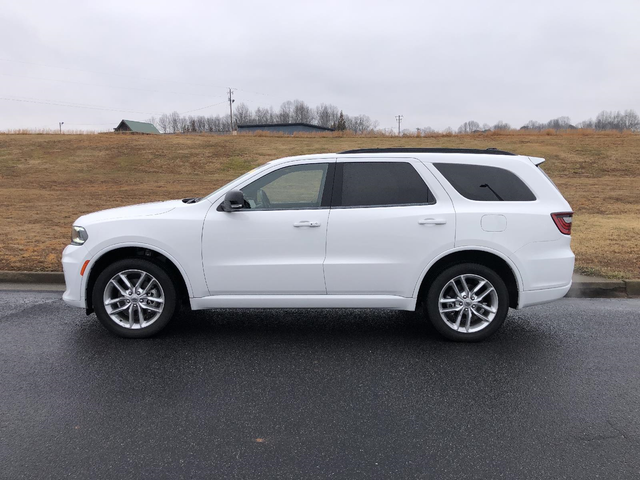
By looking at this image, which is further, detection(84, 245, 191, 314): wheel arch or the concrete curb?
the concrete curb

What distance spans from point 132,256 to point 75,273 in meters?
0.54

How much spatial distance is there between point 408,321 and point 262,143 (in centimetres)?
3213

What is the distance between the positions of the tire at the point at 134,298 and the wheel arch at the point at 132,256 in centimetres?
9

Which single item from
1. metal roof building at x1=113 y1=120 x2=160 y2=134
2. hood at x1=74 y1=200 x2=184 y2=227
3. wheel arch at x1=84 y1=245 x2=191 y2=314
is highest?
metal roof building at x1=113 y1=120 x2=160 y2=134

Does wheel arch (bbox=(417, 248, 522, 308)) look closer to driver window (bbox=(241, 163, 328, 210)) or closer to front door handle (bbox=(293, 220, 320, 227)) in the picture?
front door handle (bbox=(293, 220, 320, 227))

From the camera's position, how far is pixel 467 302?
16.1ft

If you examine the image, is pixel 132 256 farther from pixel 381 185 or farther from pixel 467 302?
pixel 467 302

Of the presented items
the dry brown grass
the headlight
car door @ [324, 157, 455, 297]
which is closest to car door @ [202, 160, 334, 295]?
car door @ [324, 157, 455, 297]

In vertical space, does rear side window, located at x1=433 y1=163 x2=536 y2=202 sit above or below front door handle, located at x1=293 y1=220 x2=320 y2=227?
above

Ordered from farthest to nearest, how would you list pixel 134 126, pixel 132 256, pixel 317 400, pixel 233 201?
1. pixel 134 126
2. pixel 132 256
3. pixel 233 201
4. pixel 317 400

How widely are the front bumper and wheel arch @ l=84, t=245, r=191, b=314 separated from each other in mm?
57

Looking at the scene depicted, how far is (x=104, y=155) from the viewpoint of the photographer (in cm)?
3114

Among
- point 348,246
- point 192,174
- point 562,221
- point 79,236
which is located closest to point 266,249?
point 348,246

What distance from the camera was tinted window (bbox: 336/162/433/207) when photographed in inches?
194
